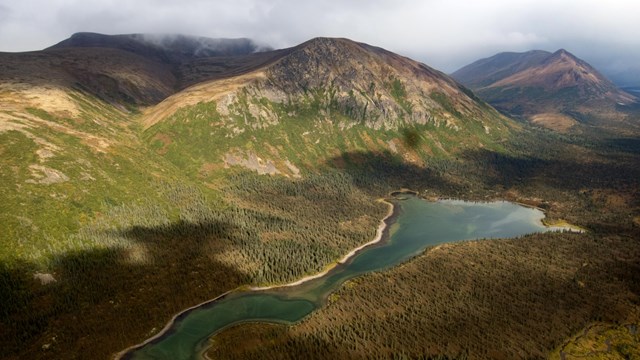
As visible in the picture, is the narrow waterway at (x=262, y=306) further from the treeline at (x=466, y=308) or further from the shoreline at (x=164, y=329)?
the treeline at (x=466, y=308)

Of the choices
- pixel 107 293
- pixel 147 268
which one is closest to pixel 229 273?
pixel 147 268

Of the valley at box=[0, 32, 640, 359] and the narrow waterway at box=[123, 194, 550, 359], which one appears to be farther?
the valley at box=[0, 32, 640, 359]

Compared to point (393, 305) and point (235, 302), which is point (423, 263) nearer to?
point (393, 305)

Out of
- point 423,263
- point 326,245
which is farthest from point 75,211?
point 423,263

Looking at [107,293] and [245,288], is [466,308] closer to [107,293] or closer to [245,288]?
[245,288]

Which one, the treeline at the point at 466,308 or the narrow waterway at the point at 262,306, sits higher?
the treeline at the point at 466,308

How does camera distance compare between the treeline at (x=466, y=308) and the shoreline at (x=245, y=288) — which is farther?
the shoreline at (x=245, y=288)

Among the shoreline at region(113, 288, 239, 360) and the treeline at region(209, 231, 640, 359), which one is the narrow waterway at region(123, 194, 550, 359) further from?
the treeline at region(209, 231, 640, 359)

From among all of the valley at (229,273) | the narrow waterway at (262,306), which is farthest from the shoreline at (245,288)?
the valley at (229,273)

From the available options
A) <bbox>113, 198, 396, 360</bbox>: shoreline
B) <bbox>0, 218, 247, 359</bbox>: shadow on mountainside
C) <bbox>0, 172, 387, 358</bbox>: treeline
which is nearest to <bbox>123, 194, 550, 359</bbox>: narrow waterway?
<bbox>113, 198, 396, 360</bbox>: shoreline
